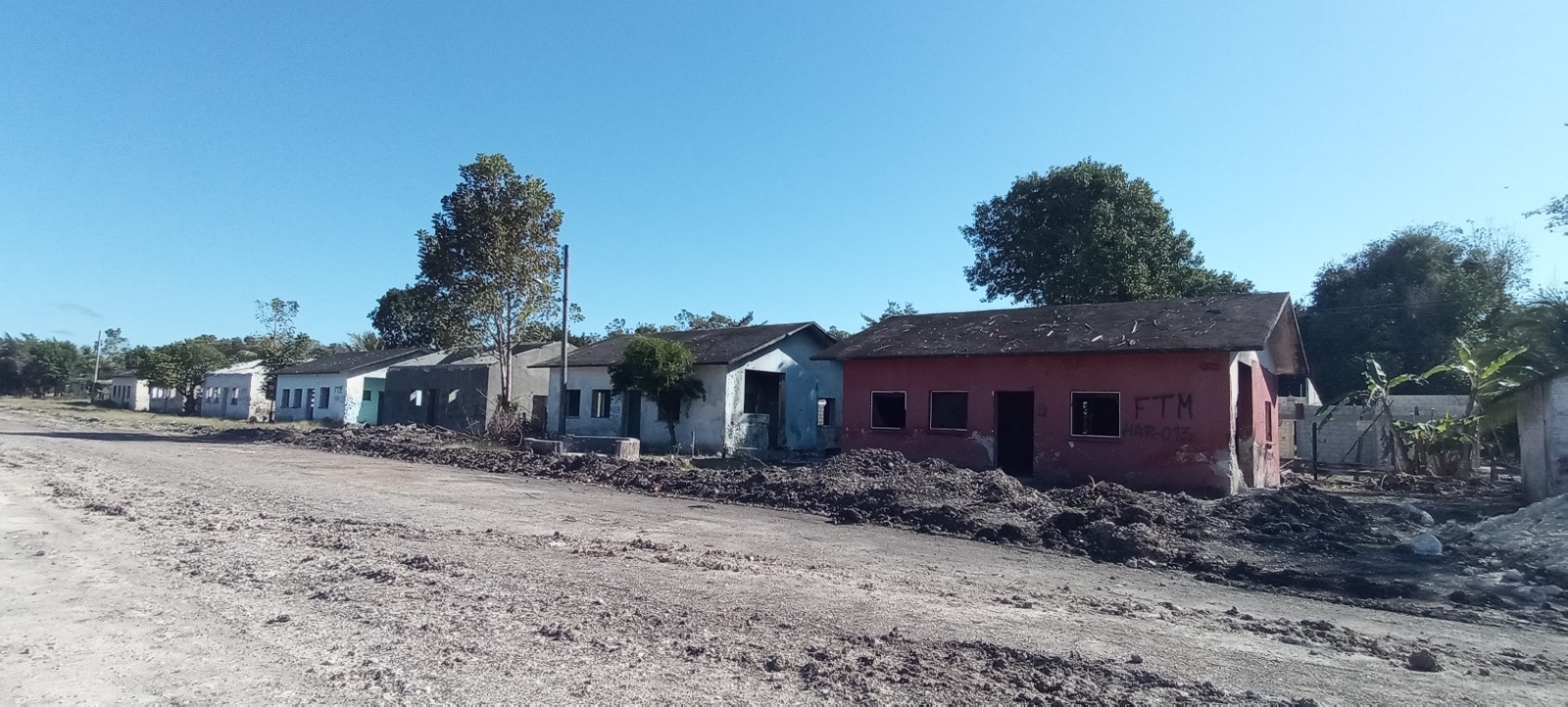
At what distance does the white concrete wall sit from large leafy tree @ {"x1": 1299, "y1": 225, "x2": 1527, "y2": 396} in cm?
6099

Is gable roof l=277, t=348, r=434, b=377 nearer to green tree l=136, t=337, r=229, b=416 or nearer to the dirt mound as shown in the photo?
green tree l=136, t=337, r=229, b=416

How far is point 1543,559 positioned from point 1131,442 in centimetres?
955

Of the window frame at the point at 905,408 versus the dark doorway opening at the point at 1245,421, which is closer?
the dark doorway opening at the point at 1245,421

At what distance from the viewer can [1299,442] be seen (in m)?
30.5

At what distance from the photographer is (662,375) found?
1083 inches

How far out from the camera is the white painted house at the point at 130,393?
6688cm

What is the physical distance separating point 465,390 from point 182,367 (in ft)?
108

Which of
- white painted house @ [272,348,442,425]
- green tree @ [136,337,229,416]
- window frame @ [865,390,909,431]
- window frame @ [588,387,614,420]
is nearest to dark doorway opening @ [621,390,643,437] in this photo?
window frame @ [588,387,614,420]

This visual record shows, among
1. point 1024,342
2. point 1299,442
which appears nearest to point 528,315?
point 1024,342

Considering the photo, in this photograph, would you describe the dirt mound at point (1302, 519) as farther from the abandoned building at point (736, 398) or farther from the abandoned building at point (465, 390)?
the abandoned building at point (465, 390)

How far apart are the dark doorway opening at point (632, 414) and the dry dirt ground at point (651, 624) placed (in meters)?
18.4

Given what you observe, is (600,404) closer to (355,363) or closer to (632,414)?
(632,414)

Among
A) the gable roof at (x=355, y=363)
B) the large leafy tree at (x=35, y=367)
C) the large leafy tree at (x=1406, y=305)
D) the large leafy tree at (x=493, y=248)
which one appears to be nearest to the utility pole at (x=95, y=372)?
the large leafy tree at (x=35, y=367)

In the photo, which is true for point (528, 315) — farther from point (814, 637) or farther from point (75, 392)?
point (75, 392)
